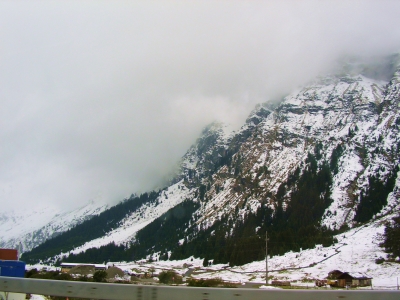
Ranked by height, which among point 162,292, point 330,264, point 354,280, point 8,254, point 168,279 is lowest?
point 330,264

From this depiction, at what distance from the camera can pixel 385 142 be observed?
176250 mm

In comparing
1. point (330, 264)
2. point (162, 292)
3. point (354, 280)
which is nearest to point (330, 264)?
point (330, 264)

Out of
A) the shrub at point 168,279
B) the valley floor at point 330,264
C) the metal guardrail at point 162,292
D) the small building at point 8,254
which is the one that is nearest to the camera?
the metal guardrail at point 162,292

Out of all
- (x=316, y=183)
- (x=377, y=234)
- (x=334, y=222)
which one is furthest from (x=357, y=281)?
(x=316, y=183)

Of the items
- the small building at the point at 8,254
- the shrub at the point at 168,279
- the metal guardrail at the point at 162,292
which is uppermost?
the metal guardrail at the point at 162,292

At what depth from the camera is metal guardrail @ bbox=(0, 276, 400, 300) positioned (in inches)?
229

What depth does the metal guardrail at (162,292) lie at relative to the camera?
581 centimetres

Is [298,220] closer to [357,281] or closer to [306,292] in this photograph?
[357,281]

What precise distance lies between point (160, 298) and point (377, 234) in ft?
330

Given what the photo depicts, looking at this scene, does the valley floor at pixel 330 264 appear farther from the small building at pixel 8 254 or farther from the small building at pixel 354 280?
the small building at pixel 8 254

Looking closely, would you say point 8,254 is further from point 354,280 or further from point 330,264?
point 330,264

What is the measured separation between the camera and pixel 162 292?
6.12m

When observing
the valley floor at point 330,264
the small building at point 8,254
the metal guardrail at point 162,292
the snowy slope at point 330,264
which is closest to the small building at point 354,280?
the valley floor at point 330,264

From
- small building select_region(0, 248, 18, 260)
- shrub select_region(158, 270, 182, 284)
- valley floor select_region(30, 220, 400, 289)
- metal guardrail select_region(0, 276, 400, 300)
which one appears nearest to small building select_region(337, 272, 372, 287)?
valley floor select_region(30, 220, 400, 289)
